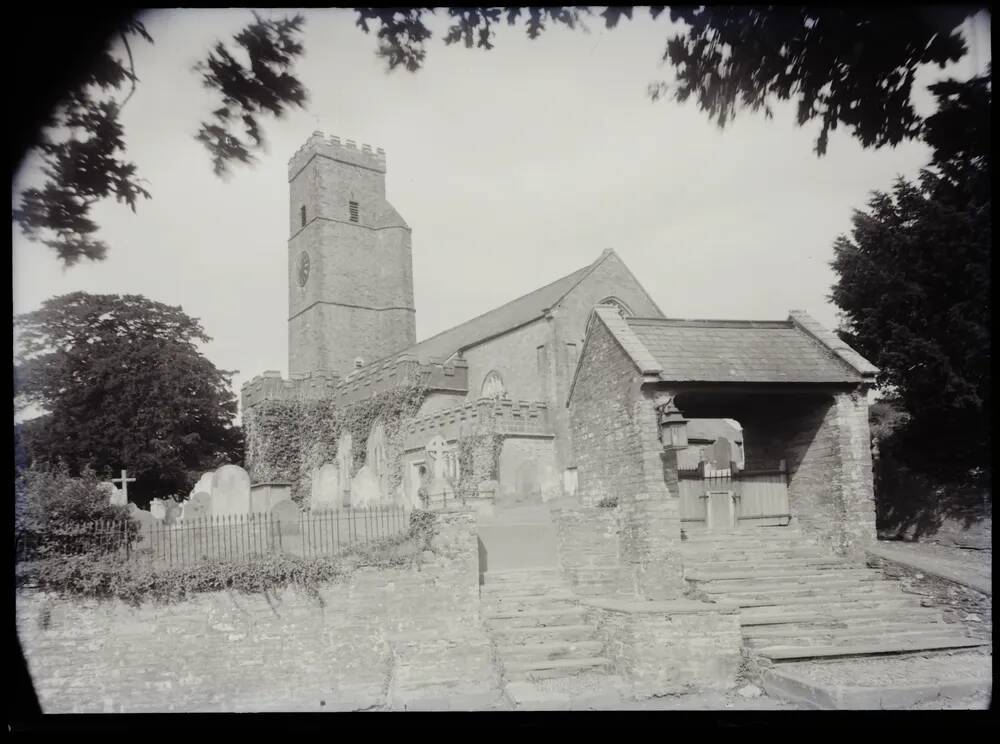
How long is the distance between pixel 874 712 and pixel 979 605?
4.51 m

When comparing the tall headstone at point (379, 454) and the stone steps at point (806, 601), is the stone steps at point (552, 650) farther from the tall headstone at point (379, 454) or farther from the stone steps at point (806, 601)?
the tall headstone at point (379, 454)

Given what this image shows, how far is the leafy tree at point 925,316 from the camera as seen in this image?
15930 mm

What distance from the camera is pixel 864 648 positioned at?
11.1 m

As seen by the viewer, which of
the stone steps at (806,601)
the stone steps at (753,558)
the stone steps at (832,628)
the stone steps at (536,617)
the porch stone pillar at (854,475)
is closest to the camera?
the stone steps at (806,601)

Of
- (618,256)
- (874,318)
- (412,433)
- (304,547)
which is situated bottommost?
(304,547)

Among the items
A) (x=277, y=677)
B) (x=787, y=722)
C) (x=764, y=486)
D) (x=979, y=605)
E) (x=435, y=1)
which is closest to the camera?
(x=435, y=1)

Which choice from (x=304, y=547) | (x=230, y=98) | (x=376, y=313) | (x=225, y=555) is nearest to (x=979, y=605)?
(x=304, y=547)

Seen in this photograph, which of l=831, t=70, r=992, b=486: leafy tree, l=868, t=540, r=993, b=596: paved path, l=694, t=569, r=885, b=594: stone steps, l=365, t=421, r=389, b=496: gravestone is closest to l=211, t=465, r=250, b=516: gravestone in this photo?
l=694, t=569, r=885, b=594: stone steps

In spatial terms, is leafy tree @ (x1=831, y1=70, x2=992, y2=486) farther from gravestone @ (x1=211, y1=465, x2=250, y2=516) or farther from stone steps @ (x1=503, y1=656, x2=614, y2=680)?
gravestone @ (x1=211, y1=465, x2=250, y2=516)

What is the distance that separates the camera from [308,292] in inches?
1811

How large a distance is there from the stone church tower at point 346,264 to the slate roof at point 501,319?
5377 millimetres

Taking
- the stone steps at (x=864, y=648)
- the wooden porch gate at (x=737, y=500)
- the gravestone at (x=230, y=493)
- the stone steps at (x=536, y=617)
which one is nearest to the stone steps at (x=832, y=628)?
the stone steps at (x=864, y=648)

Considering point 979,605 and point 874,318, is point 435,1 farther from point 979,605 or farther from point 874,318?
A: point 874,318

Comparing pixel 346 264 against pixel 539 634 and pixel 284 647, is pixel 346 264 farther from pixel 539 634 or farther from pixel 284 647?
pixel 539 634
